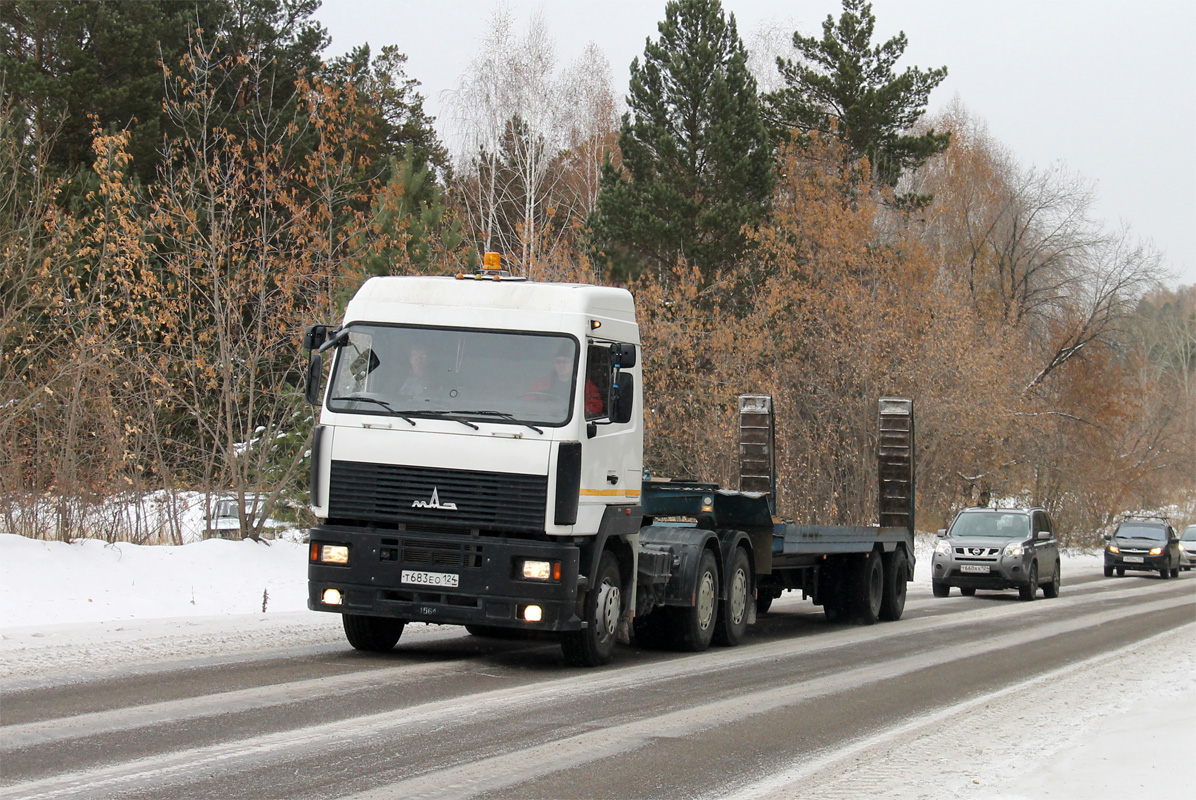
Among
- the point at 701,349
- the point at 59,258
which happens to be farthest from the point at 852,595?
the point at 701,349

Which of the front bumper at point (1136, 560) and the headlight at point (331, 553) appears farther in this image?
the front bumper at point (1136, 560)

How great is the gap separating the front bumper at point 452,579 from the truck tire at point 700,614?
2.44 meters

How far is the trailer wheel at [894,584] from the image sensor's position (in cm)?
1733

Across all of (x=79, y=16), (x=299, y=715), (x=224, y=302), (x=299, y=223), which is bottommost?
(x=299, y=715)

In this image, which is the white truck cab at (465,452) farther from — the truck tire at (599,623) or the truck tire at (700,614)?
the truck tire at (700,614)

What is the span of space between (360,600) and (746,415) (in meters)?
10.5

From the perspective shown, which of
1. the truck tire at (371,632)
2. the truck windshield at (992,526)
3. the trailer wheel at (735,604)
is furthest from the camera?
the truck windshield at (992,526)

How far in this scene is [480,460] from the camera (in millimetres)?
9375

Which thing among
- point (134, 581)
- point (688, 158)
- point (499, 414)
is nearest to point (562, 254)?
point (688, 158)

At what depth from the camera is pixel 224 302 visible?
1839cm

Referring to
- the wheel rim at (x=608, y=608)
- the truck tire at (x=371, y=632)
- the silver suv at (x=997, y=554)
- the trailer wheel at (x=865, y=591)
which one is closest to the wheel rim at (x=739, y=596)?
the wheel rim at (x=608, y=608)

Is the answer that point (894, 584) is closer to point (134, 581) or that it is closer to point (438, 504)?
point (438, 504)

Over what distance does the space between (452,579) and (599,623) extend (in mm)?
1478

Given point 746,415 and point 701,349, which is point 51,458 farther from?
point 701,349
